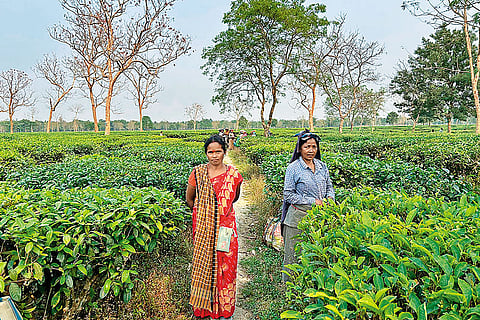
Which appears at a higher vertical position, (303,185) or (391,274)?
(303,185)

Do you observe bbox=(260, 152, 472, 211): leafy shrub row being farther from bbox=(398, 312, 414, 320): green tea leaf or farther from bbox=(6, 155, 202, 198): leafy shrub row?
bbox=(398, 312, 414, 320): green tea leaf

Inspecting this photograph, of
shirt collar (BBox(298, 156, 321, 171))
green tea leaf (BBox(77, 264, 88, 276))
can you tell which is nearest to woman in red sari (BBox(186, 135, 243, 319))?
shirt collar (BBox(298, 156, 321, 171))

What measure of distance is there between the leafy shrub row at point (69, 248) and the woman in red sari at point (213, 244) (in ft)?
1.19

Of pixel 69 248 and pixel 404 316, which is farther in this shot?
pixel 69 248

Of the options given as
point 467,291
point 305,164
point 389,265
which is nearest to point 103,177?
point 305,164

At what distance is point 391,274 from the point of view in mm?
1279

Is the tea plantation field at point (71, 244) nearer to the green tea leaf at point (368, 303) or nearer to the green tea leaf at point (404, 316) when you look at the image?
the green tea leaf at point (368, 303)

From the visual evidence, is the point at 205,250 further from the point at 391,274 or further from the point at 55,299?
the point at 391,274

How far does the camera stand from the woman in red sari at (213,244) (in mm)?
2549

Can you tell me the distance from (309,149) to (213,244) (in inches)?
54.9

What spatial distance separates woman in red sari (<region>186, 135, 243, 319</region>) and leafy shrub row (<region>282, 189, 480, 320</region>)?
0.91m

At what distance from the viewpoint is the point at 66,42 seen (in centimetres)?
2019

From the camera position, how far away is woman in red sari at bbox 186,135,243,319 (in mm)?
2549

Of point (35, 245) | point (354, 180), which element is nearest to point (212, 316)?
point (35, 245)
